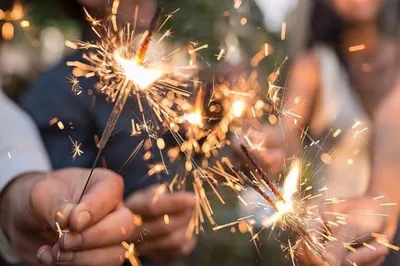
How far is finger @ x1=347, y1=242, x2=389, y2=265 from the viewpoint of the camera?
2.38 ft

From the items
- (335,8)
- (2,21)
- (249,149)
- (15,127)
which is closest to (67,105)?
(15,127)

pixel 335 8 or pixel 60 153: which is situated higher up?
pixel 335 8

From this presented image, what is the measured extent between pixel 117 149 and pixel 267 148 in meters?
0.17

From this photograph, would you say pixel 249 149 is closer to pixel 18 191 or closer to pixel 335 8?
pixel 18 191

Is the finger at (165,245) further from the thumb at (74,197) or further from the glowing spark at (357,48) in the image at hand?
the glowing spark at (357,48)

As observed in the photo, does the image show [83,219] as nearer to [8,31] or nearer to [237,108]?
[237,108]

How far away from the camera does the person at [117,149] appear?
756mm

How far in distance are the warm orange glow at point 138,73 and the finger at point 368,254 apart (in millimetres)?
276

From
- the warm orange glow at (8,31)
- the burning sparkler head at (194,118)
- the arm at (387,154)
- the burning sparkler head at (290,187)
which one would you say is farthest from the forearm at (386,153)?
the warm orange glow at (8,31)

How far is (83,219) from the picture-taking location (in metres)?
0.64

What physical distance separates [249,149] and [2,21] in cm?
55

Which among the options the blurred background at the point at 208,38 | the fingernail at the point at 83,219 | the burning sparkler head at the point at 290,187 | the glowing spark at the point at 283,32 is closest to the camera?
the fingernail at the point at 83,219

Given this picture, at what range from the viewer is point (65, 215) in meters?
0.64

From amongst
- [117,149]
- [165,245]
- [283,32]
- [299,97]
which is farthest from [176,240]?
[283,32]
